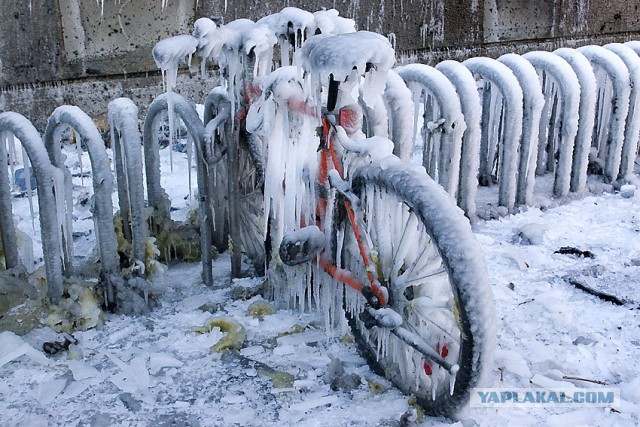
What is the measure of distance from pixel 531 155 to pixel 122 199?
3.46 meters

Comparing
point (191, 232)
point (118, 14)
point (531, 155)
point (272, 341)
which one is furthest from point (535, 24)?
point (272, 341)

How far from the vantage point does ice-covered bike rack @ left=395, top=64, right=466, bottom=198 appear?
4871 millimetres

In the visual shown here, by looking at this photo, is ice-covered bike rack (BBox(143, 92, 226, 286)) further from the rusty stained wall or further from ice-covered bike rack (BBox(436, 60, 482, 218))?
the rusty stained wall

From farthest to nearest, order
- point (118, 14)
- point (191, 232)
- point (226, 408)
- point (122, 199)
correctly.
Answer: point (118, 14) < point (191, 232) < point (122, 199) < point (226, 408)

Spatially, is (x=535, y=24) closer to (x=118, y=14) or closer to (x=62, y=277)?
(x=118, y=14)

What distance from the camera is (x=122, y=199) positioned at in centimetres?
423

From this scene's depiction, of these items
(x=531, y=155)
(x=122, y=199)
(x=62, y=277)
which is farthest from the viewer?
(x=531, y=155)

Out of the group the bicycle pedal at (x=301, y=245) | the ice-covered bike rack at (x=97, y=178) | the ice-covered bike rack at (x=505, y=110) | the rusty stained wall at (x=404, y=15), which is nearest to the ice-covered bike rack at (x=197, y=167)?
the ice-covered bike rack at (x=97, y=178)

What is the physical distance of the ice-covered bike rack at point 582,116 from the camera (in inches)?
229

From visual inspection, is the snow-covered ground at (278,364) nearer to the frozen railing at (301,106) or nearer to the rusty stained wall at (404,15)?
the frozen railing at (301,106)

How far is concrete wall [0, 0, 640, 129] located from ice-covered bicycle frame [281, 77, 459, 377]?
5093 mm

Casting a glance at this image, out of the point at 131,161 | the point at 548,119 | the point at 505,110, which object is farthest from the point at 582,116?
the point at 131,161

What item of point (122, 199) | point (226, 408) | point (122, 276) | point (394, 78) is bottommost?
point (226, 408)
